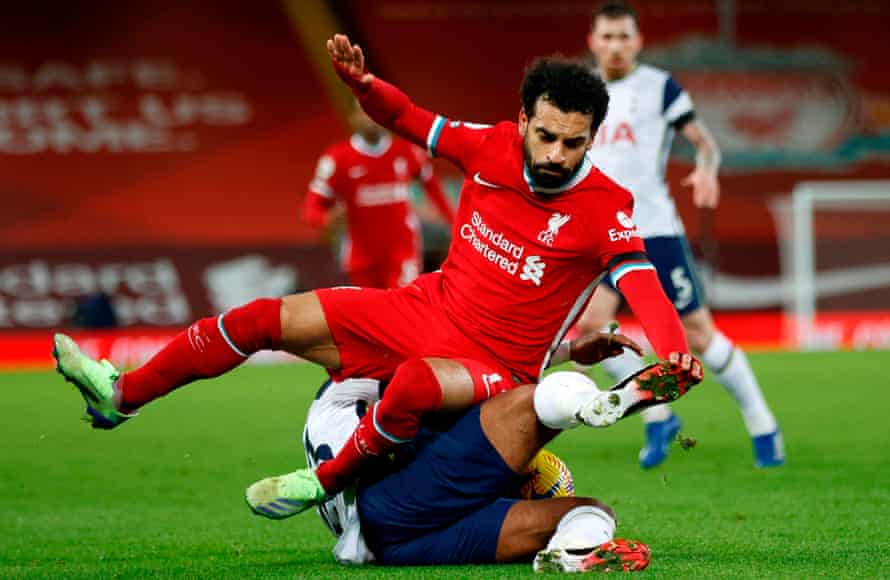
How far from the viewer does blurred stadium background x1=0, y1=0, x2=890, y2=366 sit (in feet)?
59.1

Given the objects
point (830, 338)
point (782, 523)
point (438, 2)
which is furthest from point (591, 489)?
point (438, 2)

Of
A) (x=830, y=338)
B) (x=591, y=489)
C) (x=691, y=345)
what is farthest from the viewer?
(x=830, y=338)

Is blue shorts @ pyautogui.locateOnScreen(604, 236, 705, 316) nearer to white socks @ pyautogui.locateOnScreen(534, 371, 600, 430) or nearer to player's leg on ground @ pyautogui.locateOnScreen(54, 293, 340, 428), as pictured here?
player's leg on ground @ pyautogui.locateOnScreen(54, 293, 340, 428)

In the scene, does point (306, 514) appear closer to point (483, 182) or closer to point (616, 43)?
point (483, 182)

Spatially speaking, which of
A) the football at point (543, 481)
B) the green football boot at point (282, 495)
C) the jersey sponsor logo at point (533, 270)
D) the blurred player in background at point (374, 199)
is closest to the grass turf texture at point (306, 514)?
the green football boot at point (282, 495)

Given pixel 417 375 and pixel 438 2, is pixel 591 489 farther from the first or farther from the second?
pixel 438 2

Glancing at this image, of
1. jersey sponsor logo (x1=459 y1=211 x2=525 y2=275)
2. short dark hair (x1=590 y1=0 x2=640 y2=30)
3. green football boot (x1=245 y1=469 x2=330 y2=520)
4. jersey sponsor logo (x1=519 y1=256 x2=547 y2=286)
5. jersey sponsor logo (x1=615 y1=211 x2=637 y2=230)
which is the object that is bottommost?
green football boot (x1=245 y1=469 x2=330 y2=520)

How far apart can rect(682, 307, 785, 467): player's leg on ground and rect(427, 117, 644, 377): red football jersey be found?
8.21 feet

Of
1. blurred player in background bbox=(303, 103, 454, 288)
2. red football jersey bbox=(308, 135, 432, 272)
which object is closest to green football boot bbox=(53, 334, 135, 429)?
blurred player in background bbox=(303, 103, 454, 288)

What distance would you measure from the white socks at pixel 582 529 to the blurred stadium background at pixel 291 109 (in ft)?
44.8

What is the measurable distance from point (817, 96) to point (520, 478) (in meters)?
15.3

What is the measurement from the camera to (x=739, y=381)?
715 cm

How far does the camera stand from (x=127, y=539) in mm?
5176

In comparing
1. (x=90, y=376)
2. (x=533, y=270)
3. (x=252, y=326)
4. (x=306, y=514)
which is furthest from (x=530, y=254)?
(x=306, y=514)
